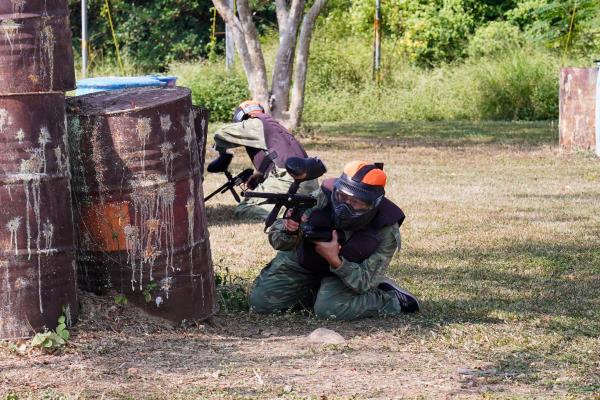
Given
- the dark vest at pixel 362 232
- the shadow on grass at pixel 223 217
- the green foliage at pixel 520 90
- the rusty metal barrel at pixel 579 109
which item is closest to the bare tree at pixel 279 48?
the rusty metal barrel at pixel 579 109

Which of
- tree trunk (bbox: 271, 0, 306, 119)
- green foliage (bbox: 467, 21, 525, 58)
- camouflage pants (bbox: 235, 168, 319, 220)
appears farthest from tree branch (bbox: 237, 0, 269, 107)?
green foliage (bbox: 467, 21, 525, 58)

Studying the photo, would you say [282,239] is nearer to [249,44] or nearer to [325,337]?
[325,337]

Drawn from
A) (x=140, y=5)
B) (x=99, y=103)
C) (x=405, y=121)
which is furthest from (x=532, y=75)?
(x=99, y=103)

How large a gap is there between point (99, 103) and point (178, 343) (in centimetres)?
133

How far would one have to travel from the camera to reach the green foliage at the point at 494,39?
1081 inches

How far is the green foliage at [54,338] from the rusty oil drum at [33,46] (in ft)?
3.81

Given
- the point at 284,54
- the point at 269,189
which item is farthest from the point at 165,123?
the point at 284,54

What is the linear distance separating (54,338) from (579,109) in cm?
1227

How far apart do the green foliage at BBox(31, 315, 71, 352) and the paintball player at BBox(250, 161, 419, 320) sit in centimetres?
135

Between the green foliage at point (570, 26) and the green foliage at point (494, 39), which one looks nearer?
the green foliage at point (570, 26)

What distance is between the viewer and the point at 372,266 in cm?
675

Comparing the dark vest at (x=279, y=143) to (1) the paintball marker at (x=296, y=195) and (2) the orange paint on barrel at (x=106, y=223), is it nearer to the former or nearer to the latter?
(1) the paintball marker at (x=296, y=195)

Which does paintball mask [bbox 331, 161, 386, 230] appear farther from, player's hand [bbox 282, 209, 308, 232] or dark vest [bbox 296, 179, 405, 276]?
player's hand [bbox 282, 209, 308, 232]

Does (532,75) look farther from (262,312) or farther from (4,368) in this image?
(4,368)
